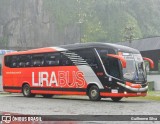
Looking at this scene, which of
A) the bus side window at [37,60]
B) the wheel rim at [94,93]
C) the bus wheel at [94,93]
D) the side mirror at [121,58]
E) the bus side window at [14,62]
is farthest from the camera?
the bus side window at [14,62]

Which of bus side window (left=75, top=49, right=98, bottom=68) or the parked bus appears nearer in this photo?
the parked bus

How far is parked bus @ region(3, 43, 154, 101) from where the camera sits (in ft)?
70.0

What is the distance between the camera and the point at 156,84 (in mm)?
55562

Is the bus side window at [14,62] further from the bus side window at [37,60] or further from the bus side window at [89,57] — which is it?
the bus side window at [89,57]

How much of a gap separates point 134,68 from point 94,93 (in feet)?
8.79

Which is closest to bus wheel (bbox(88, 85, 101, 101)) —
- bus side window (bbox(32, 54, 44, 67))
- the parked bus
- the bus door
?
the parked bus

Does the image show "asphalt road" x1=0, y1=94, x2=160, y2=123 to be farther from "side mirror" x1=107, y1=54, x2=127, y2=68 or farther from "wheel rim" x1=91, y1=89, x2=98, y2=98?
"side mirror" x1=107, y1=54, x2=127, y2=68

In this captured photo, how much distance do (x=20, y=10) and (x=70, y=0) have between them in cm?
2488

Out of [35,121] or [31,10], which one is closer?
[35,121]

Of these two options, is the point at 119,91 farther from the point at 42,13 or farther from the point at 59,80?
the point at 42,13

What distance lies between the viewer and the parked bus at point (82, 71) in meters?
21.3

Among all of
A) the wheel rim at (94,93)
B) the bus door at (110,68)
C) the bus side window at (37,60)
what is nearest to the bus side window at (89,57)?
the bus door at (110,68)

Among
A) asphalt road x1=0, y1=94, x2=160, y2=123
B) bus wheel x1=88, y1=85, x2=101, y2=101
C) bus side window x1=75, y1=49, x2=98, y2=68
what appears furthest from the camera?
bus side window x1=75, y1=49, x2=98, y2=68

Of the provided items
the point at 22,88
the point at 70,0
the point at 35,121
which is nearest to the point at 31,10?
the point at 70,0
